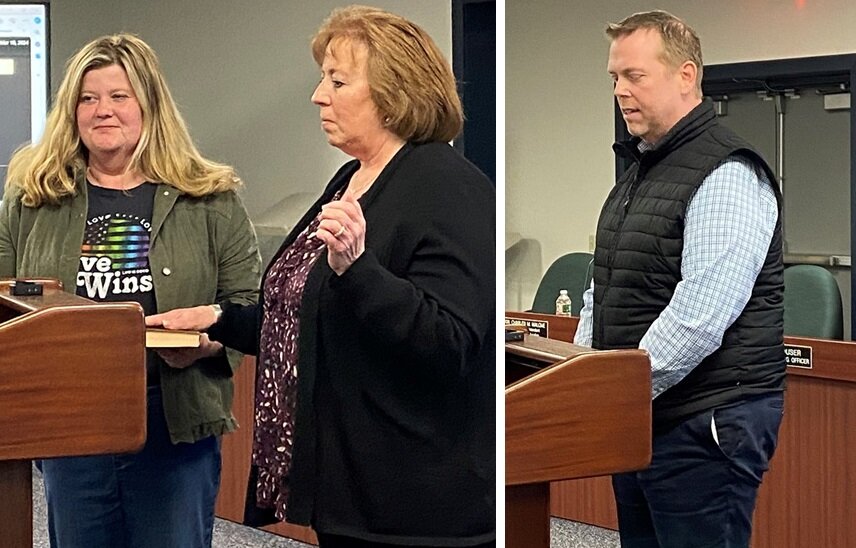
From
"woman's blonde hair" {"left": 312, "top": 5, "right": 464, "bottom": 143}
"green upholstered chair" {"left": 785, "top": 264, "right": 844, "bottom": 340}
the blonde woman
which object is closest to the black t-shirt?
the blonde woman

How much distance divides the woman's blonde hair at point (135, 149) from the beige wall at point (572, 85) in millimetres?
394

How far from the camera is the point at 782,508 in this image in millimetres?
1327

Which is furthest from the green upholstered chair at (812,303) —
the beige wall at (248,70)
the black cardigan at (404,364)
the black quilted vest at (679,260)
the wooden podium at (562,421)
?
the beige wall at (248,70)

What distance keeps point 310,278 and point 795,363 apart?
1.83ft

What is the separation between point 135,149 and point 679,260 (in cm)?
60

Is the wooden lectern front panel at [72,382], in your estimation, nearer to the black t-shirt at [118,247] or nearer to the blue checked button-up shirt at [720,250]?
the black t-shirt at [118,247]

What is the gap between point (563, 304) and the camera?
1.34 meters

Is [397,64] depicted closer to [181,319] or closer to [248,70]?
[248,70]

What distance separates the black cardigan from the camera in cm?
125

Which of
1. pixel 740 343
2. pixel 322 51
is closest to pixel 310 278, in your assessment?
pixel 322 51

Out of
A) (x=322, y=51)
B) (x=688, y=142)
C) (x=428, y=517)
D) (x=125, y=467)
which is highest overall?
(x=322, y=51)

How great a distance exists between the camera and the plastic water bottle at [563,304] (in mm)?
1327

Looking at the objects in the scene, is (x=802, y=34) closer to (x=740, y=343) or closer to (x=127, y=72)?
(x=740, y=343)

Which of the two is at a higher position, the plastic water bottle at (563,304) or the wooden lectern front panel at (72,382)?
the plastic water bottle at (563,304)
